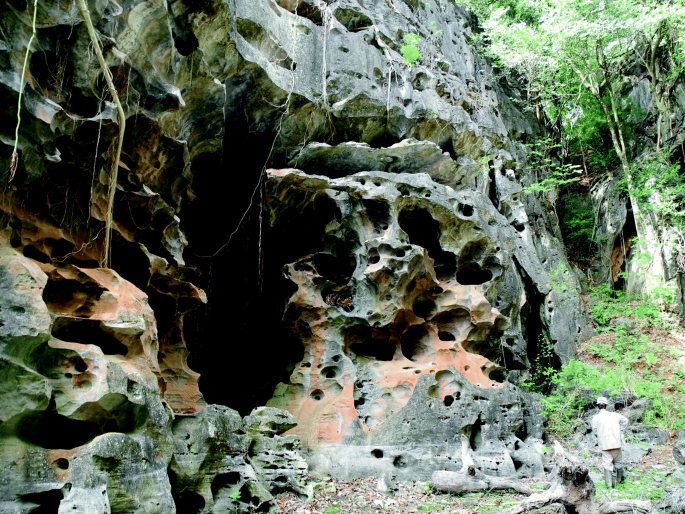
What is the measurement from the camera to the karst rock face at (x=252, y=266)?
5.40 m

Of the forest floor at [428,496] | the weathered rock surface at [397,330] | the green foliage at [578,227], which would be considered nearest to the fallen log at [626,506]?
the forest floor at [428,496]

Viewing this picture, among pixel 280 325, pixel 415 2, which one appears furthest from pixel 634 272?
pixel 280 325

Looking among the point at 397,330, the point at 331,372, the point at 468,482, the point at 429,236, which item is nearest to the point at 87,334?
the point at 331,372

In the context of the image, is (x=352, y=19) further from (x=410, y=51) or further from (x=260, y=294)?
(x=260, y=294)

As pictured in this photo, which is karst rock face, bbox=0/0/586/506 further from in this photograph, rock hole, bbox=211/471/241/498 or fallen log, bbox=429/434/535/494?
fallen log, bbox=429/434/535/494

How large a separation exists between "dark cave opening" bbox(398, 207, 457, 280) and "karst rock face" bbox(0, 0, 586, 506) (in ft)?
0.17

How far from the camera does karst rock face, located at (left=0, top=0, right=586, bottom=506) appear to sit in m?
5.40

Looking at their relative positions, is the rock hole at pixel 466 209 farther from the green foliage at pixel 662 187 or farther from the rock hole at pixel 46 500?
the rock hole at pixel 46 500

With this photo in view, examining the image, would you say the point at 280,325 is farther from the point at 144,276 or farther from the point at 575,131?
the point at 575,131

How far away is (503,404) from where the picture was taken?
32.3ft

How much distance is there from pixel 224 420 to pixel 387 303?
4330 millimetres

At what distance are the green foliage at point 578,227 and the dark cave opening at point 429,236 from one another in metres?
10.1

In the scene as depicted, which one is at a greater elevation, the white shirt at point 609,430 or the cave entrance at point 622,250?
the cave entrance at point 622,250

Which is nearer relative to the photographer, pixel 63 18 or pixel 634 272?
pixel 63 18
